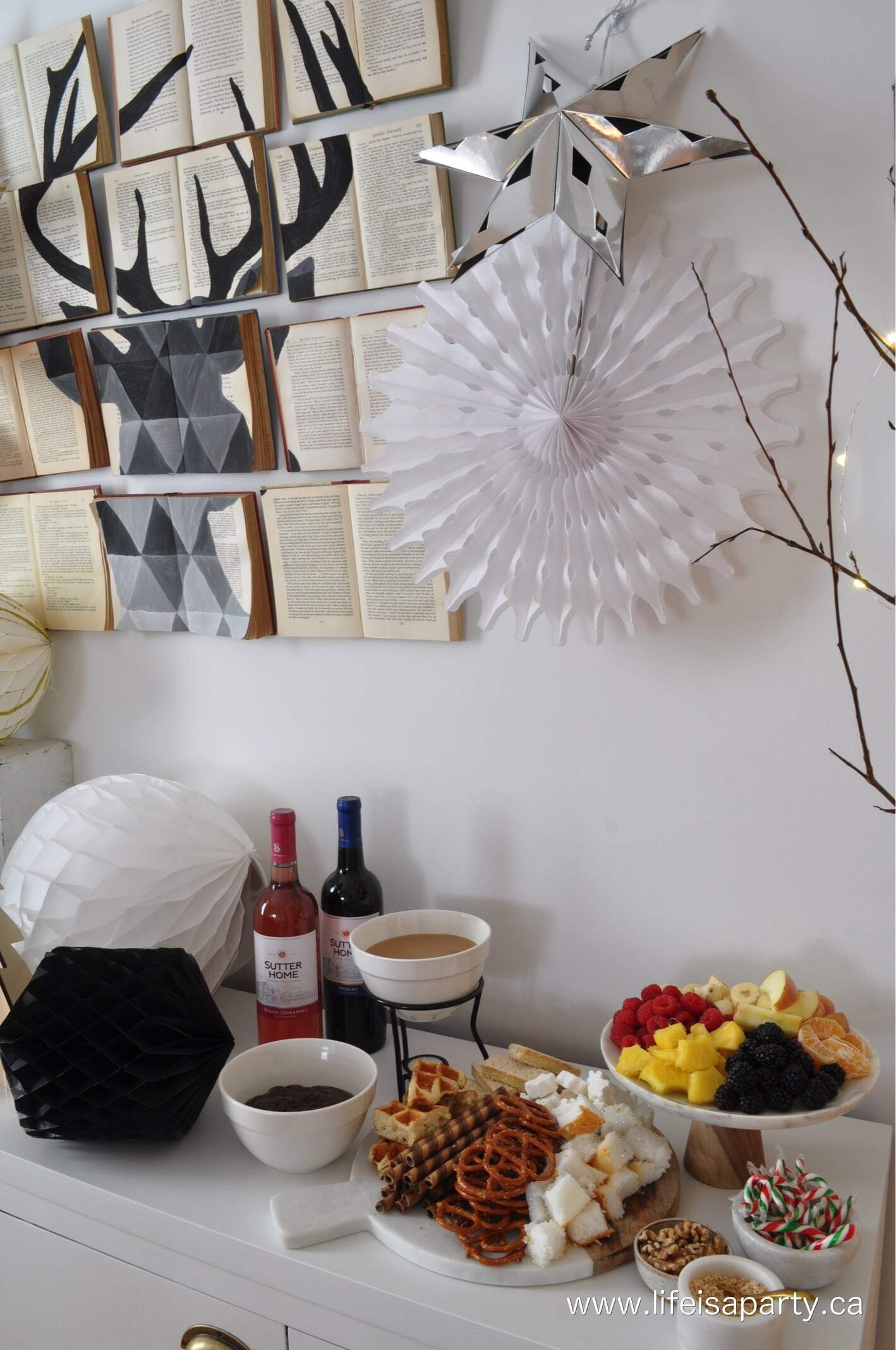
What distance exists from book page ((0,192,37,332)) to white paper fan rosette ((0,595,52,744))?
0.45 m

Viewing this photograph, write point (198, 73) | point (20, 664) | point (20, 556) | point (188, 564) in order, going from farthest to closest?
point (20, 556), point (20, 664), point (188, 564), point (198, 73)

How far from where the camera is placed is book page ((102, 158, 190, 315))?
144 centimetres

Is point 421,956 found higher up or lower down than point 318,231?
lower down

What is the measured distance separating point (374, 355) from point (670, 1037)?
86 cm

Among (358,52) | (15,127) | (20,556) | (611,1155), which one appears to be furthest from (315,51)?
(611,1155)

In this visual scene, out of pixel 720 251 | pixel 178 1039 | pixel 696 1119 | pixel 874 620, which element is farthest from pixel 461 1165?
pixel 720 251

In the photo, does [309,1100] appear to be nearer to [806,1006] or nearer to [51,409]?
[806,1006]

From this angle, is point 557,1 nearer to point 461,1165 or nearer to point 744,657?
point 744,657

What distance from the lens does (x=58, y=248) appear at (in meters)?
1.56

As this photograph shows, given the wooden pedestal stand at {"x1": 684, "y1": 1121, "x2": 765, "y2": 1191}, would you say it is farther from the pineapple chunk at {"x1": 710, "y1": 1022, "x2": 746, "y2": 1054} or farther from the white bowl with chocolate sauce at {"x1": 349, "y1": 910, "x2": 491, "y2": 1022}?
the white bowl with chocolate sauce at {"x1": 349, "y1": 910, "x2": 491, "y2": 1022}

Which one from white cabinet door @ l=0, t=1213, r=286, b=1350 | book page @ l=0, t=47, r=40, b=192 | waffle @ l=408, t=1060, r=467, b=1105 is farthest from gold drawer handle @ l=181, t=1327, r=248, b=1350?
book page @ l=0, t=47, r=40, b=192

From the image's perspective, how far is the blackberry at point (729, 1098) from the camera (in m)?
0.91

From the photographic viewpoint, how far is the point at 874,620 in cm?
105

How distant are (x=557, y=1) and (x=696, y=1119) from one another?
115cm
